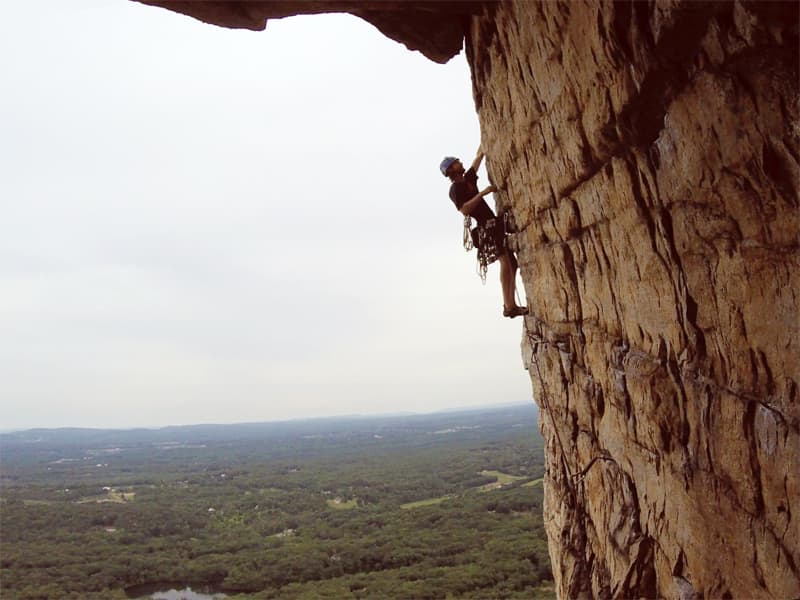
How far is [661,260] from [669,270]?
4.5 inches

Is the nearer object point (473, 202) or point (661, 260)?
point (661, 260)

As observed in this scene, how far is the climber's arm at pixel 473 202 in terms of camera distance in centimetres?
697

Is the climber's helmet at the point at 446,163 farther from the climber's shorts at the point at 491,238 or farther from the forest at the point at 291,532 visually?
the forest at the point at 291,532

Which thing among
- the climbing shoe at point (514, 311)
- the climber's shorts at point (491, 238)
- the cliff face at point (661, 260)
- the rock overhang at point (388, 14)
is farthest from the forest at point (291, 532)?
the rock overhang at point (388, 14)

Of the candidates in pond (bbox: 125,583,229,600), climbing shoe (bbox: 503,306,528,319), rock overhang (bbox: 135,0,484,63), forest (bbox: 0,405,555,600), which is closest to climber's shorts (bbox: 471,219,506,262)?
climbing shoe (bbox: 503,306,528,319)

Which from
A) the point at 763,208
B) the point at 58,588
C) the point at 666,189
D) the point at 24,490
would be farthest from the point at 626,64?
the point at 24,490

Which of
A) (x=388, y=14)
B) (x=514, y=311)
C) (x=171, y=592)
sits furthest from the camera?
(x=171, y=592)

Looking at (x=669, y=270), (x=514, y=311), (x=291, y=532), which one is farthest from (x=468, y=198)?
(x=291, y=532)

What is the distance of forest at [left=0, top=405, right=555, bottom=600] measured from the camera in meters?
37.6

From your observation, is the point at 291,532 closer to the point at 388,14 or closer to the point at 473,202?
the point at 473,202

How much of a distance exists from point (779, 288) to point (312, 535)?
181 feet

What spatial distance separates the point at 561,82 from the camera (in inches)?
172

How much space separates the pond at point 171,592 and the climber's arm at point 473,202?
4216 centimetres

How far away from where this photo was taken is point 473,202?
7129 millimetres
